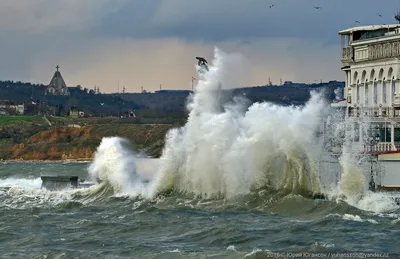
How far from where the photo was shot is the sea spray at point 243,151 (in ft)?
155

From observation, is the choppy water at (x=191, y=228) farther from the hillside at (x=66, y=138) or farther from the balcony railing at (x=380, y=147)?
the hillside at (x=66, y=138)

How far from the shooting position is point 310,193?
4603 centimetres

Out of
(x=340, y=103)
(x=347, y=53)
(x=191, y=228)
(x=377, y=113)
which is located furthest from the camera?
(x=347, y=53)

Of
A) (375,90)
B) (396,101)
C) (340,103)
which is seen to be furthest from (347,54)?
(396,101)

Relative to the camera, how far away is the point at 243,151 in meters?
48.3

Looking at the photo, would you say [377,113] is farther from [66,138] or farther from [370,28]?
[66,138]

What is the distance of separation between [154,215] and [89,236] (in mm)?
5443

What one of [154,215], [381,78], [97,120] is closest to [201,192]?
[154,215]

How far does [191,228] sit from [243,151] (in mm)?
9205

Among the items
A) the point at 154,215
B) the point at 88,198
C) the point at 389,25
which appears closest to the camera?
the point at 154,215

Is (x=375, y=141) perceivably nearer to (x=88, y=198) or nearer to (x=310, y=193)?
(x=310, y=193)

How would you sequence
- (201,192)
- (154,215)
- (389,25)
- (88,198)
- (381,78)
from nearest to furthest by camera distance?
(154,215), (201,192), (88,198), (381,78), (389,25)

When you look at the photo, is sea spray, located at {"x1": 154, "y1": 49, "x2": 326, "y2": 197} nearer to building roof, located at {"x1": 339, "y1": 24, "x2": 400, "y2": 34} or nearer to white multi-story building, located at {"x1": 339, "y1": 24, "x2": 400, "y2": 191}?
white multi-story building, located at {"x1": 339, "y1": 24, "x2": 400, "y2": 191}

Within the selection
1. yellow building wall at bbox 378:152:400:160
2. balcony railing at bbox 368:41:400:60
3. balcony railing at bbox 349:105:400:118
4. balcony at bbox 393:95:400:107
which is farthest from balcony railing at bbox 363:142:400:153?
balcony railing at bbox 368:41:400:60
